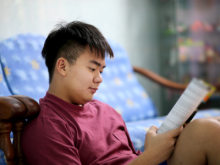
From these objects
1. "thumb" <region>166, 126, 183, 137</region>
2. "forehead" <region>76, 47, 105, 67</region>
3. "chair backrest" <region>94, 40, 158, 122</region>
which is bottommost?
"chair backrest" <region>94, 40, 158, 122</region>

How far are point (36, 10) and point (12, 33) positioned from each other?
0.63 feet

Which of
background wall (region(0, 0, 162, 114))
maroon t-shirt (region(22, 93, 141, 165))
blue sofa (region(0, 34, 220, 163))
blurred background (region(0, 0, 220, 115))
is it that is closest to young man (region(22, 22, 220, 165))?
maroon t-shirt (region(22, 93, 141, 165))

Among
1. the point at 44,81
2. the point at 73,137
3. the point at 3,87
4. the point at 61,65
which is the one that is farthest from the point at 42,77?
the point at 73,137

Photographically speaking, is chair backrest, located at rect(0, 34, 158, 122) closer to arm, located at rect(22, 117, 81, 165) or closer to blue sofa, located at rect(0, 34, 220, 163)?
blue sofa, located at rect(0, 34, 220, 163)

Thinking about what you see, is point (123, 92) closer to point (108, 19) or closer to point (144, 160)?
point (108, 19)

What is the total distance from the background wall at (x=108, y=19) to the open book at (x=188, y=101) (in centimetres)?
72

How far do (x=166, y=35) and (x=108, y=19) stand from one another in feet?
2.26

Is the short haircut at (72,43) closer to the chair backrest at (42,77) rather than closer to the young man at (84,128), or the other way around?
the young man at (84,128)

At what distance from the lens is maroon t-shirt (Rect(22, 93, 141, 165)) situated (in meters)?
0.56

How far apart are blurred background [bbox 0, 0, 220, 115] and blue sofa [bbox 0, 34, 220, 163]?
35 centimetres

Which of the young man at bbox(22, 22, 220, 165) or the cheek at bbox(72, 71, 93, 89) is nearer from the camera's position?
the young man at bbox(22, 22, 220, 165)

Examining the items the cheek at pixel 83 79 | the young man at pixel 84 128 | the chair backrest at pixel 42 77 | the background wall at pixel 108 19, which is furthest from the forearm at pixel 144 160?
the background wall at pixel 108 19

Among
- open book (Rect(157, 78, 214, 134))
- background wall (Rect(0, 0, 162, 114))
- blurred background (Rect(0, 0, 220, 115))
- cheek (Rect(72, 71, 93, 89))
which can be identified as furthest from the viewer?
blurred background (Rect(0, 0, 220, 115))

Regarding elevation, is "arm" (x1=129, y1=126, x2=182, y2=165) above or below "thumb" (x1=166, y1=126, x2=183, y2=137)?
below
